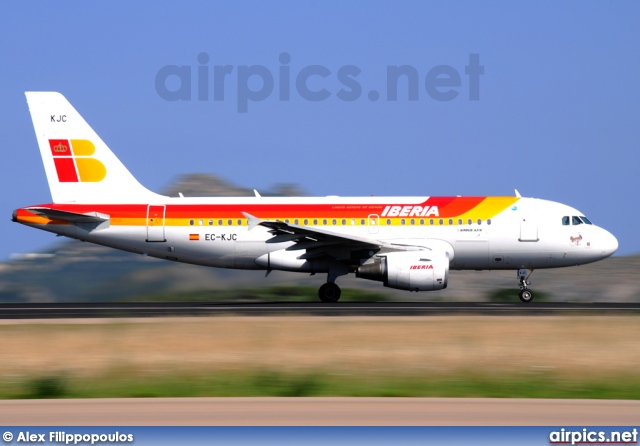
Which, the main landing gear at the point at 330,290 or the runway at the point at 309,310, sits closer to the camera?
the runway at the point at 309,310

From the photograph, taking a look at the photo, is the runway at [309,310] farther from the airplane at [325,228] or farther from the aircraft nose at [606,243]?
the aircraft nose at [606,243]

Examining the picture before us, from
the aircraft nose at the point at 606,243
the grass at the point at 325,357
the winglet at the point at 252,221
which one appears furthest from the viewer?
the aircraft nose at the point at 606,243

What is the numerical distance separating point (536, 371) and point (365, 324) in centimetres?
715

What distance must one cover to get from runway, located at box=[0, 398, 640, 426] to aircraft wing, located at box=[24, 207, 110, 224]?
18192mm

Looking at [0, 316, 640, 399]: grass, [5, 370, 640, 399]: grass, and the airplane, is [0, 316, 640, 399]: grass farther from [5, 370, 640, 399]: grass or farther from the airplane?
the airplane

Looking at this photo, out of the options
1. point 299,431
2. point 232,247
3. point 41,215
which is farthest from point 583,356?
point 41,215

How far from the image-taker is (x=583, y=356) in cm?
1794

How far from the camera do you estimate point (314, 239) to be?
3005 cm

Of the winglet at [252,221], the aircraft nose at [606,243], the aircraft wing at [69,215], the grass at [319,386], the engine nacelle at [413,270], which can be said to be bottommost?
the grass at [319,386]

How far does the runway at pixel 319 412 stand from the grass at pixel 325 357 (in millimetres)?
1015

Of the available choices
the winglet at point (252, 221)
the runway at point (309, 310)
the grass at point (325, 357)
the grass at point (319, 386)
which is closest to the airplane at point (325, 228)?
the winglet at point (252, 221)

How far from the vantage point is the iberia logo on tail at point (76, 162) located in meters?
32.3

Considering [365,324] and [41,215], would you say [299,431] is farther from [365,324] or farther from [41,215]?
[41,215]

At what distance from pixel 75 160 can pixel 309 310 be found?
10231 mm
